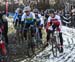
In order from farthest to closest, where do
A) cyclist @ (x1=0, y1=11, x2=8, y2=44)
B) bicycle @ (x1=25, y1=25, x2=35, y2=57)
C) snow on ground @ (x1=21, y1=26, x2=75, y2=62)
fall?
bicycle @ (x1=25, y1=25, x2=35, y2=57) → snow on ground @ (x1=21, y1=26, x2=75, y2=62) → cyclist @ (x1=0, y1=11, x2=8, y2=44)

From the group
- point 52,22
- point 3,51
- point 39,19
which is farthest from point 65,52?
point 3,51

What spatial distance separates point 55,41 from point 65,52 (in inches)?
8.2

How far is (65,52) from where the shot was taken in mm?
4109

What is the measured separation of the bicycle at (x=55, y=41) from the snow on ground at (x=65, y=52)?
49 mm

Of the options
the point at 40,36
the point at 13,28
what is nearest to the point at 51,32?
the point at 40,36

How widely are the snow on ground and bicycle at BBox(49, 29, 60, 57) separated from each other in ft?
0.16

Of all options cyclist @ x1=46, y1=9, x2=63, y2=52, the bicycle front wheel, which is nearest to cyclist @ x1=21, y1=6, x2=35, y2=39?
cyclist @ x1=46, y1=9, x2=63, y2=52

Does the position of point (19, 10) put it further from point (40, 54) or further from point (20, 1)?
point (40, 54)

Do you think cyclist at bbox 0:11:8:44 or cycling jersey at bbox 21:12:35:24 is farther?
cycling jersey at bbox 21:12:35:24

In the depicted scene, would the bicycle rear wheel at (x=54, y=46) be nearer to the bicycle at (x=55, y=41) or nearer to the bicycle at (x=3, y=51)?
the bicycle at (x=55, y=41)

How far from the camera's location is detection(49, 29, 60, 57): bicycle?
4.14 meters

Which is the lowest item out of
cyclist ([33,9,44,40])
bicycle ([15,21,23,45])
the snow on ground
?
the snow on ground

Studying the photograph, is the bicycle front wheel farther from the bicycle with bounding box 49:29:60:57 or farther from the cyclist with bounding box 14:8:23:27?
the cyclist with bounding box 14:8:23:27

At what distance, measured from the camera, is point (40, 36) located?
13.7 ft
